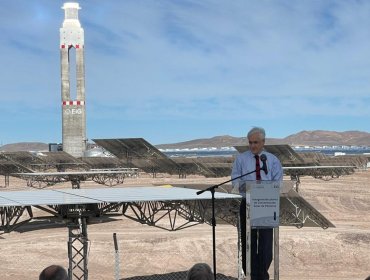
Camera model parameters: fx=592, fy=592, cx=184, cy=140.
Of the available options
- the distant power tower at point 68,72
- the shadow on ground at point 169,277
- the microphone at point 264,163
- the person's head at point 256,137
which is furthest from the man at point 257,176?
the distant power tower at point 68,72

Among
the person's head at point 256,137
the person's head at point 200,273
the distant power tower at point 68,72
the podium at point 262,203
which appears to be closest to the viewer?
the person's head at point 200,273

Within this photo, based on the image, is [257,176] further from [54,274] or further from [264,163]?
[54,274]

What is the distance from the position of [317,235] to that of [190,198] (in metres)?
14.2

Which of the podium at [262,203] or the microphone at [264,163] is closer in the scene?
the podium at [262,203]

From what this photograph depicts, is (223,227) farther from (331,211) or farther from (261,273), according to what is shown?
(261,273)

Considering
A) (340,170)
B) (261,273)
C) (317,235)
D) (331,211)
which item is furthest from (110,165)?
(261,273)

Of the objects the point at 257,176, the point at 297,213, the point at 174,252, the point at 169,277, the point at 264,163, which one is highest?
the point at 264,163

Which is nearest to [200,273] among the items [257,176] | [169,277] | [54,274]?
[54,274]

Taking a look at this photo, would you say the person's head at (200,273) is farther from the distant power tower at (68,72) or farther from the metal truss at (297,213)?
the distant power tower at (68,72)

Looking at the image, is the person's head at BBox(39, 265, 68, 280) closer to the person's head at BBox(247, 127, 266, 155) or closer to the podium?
the podium

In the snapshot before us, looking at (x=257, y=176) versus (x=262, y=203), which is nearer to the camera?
(x=262, y=203)

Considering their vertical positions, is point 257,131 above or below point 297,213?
above

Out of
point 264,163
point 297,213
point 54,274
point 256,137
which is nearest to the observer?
point 54,274

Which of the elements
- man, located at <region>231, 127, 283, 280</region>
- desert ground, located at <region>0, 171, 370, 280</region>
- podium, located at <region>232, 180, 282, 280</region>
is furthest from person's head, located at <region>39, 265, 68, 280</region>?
desert ground, located at <region>0, 171, 370, 280</region>
